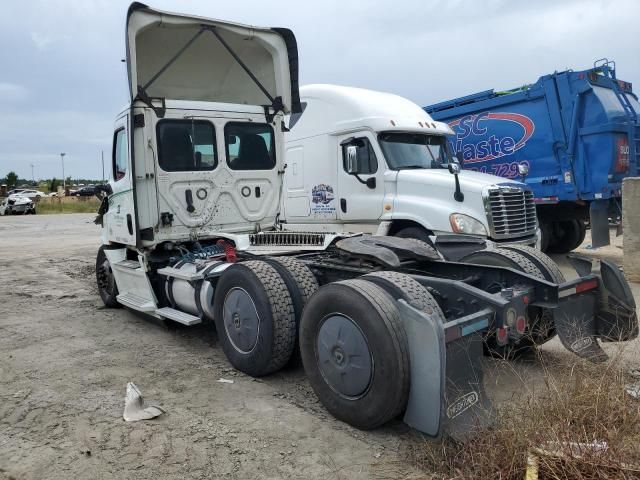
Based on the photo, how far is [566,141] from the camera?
34.7 feet

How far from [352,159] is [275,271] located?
173 inches

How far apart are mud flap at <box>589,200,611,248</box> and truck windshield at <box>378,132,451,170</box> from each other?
3.45 meters

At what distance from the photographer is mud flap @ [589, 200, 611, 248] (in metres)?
10.5

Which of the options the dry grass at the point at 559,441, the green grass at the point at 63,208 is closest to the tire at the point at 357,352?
the dry grass at the point at 559,441

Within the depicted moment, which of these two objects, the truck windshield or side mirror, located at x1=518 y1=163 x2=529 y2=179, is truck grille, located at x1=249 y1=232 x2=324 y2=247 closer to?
the truck windshield

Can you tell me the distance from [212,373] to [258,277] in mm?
1031

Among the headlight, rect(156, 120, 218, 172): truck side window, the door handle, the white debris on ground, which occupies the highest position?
rect(156, 120, 218, 172): truck side window

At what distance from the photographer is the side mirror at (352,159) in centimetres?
852

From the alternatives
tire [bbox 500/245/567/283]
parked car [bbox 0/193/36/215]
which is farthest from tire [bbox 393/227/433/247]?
parked car [bbox 0/193/36/215]

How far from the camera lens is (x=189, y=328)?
21.0ft

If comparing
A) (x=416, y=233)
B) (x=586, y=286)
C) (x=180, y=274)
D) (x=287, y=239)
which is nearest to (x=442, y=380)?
(x=586, y=286)

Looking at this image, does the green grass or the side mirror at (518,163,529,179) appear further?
the green grass

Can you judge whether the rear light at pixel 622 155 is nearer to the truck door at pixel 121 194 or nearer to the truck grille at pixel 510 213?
the truck grille at pixel 510 213

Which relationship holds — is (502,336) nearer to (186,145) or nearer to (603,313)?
(603,313)
